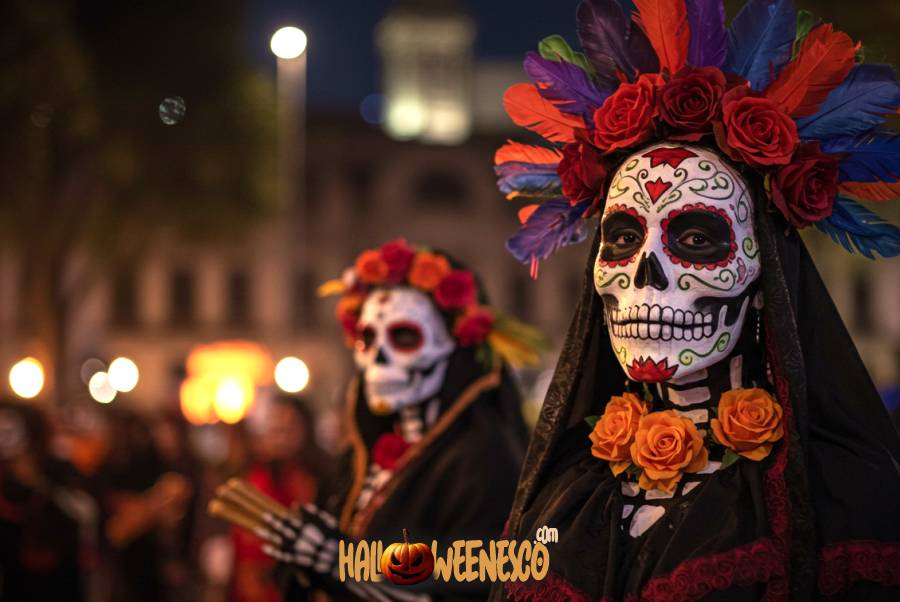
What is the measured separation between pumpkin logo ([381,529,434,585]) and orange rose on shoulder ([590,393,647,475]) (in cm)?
67

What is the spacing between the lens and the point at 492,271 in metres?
47.2

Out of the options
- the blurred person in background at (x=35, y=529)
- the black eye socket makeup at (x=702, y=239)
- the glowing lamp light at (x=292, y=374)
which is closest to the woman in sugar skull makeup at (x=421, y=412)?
the black eye socket makeup at (x=702, y=239)

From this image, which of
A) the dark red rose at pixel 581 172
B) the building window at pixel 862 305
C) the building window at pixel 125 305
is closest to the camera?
the dark red rose at pixel 581 172

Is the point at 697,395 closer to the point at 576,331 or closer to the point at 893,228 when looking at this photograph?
the point at 576,331

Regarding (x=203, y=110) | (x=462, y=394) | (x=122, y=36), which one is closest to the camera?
(x=462, y=394)

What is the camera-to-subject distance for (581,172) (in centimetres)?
372

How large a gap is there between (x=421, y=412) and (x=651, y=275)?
2.56 m

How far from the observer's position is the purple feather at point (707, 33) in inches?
143

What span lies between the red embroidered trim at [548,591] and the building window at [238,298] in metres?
43.2

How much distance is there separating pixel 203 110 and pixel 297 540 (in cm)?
1770

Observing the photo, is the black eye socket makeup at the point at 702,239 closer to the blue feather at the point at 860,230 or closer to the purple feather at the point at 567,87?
the blue feather at the point at 860,230

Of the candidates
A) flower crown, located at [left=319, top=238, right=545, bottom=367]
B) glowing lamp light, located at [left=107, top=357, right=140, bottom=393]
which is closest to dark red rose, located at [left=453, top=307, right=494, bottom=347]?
flower crown, located at [left=319, top=238, right=545, bottom=367]

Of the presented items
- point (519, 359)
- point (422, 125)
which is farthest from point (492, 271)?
point (519, 359)

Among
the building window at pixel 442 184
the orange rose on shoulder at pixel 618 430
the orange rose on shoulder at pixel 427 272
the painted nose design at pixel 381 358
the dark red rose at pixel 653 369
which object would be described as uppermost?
the building window at pixel 442 184
